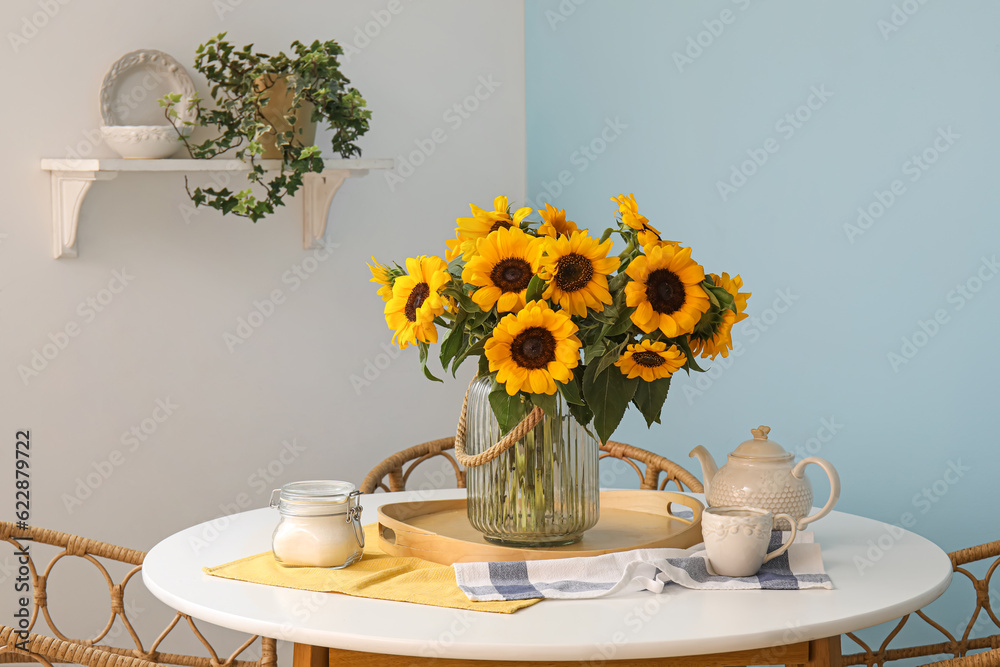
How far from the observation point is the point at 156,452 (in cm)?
244

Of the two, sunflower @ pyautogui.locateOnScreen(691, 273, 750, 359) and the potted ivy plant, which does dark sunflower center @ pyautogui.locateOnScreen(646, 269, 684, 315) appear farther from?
the potted ivy plant

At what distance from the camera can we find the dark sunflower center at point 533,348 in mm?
1246

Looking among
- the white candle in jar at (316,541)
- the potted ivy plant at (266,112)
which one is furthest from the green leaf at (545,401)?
the potted ivy plant at (266,112)

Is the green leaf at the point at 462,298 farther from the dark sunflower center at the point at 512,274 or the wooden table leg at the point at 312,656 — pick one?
the wooden table leg at the point at 312,656

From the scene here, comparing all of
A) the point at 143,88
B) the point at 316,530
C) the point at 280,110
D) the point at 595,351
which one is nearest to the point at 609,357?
the point at 595,351

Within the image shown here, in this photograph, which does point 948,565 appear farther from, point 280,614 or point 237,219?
point 237,219

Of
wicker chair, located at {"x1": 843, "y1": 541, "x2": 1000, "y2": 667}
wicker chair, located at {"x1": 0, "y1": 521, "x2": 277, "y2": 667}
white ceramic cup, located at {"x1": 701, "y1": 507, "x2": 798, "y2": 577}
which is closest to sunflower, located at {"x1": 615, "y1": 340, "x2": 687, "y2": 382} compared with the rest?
white ceramic cup, located at {"x1": 701, "y1": 507, "x2": 798, "y2": 577}

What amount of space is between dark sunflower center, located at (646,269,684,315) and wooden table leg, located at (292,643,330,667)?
1.95ft

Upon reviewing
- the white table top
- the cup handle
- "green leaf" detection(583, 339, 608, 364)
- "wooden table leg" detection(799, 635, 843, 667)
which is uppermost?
"green leaf" detection(583, 339, 608, 364)

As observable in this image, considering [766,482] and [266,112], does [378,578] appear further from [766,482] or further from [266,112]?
[266,112]

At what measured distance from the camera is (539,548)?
138 cm

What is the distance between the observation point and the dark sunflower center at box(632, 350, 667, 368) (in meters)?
1.27

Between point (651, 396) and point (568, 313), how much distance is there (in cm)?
16

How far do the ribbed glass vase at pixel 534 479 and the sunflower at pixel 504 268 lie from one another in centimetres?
15
